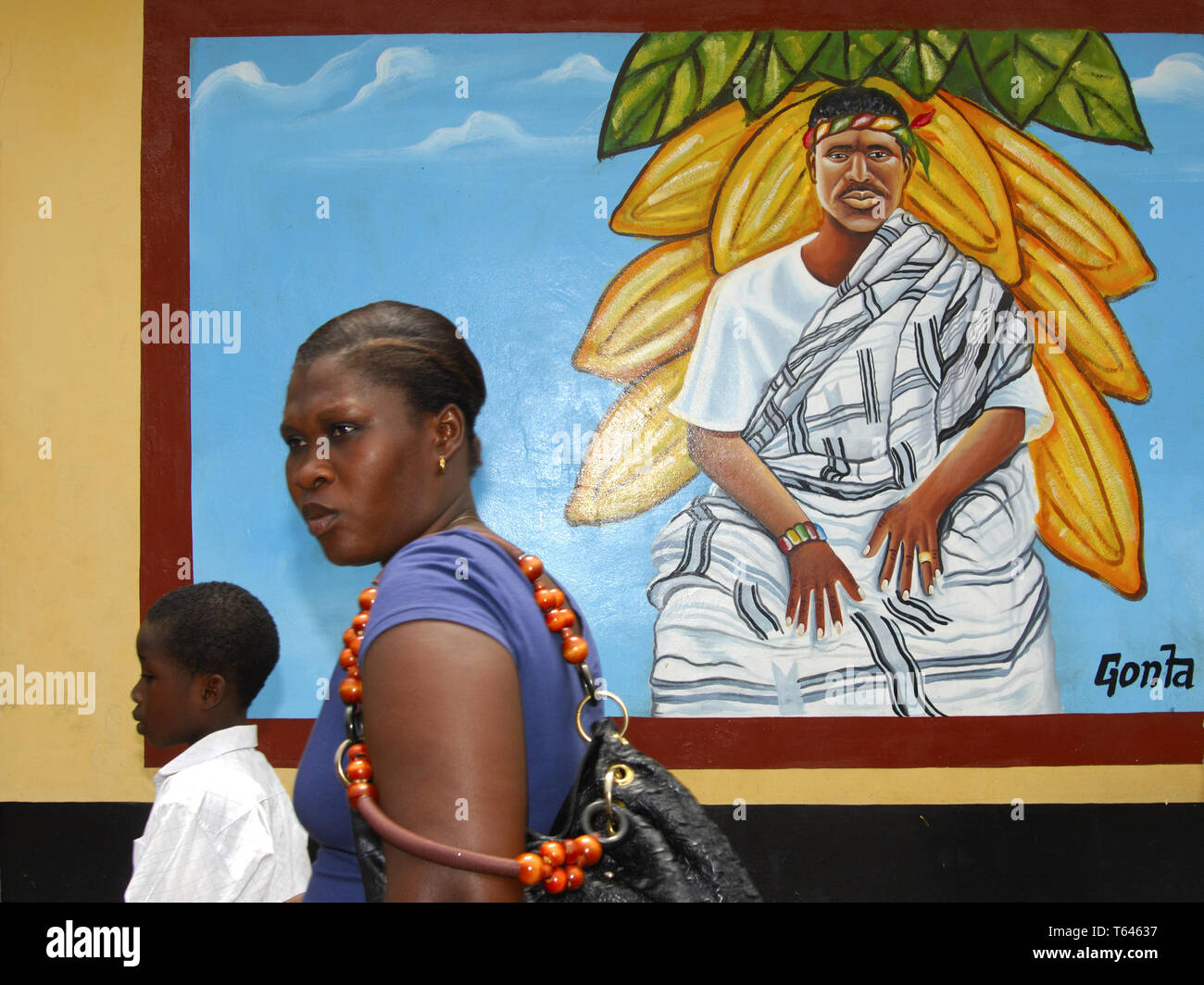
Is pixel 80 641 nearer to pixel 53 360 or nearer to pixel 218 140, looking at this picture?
pixel 53 360

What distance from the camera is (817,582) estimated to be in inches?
109

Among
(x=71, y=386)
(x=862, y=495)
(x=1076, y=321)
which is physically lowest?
(x=862, y=495)

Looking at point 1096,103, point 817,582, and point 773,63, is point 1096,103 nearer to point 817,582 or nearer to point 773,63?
point 773,63

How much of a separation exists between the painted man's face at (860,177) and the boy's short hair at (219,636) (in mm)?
1890

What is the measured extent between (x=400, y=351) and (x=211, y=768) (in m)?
0.95

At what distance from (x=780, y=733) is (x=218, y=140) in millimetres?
2282

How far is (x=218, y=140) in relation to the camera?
2846 mm

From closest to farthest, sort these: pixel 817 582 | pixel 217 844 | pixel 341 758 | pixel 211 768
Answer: pixel 341 758
pixel 217 844
pixel 211 768
pixel 817 582

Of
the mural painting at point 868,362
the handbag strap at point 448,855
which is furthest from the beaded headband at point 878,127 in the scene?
the handbag strap at point 448,855

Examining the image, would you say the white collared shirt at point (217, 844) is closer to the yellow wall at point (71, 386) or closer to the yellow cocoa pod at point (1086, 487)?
the yellow wall at point (71, 386)

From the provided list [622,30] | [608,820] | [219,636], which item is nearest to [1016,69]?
[622,30]

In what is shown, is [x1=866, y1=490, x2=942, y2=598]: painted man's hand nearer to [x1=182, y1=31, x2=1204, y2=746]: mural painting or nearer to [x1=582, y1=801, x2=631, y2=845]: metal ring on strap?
[x1=182, y1=31, x2=1204, y2=746]: mural painting

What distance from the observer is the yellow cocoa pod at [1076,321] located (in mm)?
2834

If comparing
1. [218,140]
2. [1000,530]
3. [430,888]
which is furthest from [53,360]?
[1000,530]
